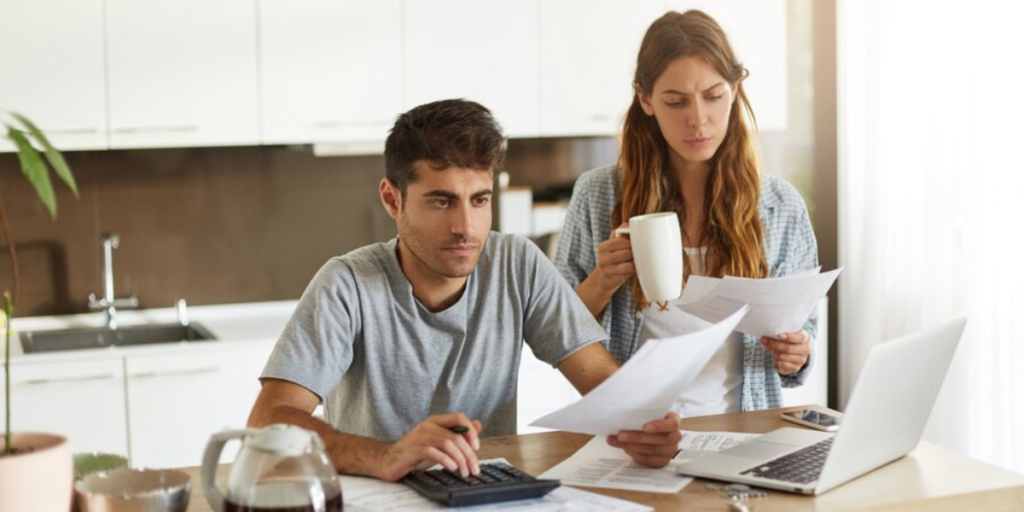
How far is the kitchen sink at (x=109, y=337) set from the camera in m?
3.69

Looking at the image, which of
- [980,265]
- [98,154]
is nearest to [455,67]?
[98,154]

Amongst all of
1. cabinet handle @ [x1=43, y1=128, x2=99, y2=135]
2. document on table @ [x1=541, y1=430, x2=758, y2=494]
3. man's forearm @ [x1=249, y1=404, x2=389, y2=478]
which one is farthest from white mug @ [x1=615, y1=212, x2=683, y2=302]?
cabinet handle @ [x1=43, y1=128, x2=99, y2=135]

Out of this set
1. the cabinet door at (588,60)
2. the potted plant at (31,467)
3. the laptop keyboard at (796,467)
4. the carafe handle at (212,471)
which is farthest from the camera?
the cabinet door at (588,60)

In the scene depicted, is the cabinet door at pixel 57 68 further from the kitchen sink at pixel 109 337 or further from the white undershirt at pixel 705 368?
the white undershirt at pixel 705 368

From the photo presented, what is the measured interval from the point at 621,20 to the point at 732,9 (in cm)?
41

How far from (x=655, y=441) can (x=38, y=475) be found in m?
0.87

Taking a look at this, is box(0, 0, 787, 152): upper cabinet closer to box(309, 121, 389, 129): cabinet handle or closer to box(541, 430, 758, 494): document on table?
box(309, 121, 389, 129): cabinet handle

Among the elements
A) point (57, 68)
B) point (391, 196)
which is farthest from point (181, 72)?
point (391, 196)

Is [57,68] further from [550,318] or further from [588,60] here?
[550,318]

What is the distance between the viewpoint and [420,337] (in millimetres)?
2135

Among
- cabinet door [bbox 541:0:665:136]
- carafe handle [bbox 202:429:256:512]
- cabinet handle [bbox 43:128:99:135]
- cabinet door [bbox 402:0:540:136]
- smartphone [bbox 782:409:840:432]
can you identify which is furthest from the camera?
cabinet door [bbox 541:0:665:136]

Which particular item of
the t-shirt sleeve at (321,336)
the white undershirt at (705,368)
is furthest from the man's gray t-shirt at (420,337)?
the white undershirt at (705,368)

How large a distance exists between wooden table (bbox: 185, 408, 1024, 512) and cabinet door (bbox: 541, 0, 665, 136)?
2146 mm

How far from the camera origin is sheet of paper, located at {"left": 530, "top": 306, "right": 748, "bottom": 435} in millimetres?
1648
